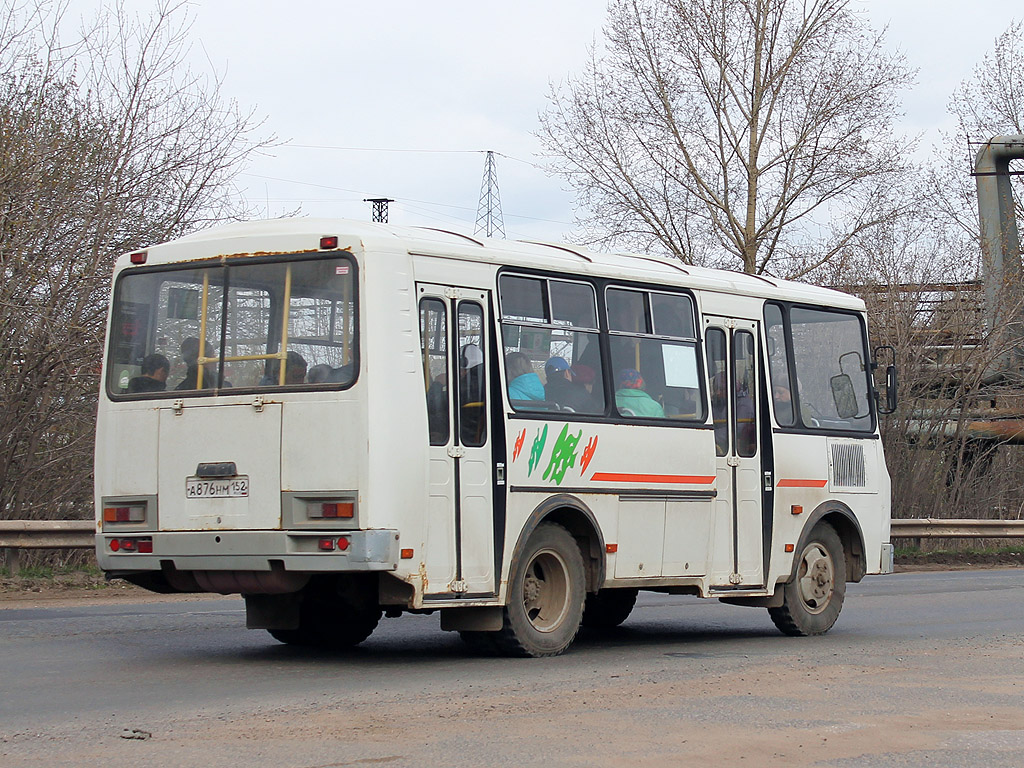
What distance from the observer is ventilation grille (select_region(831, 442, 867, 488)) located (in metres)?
14.0

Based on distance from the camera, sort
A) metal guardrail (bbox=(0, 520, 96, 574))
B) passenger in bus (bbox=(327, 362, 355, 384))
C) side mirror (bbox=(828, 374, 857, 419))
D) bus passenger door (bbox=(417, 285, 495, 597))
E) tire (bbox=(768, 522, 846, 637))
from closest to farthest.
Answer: passenger in bus (bbox=(327, 362, 355, 384)) < bus passenger door (bbox=(417, 285, 495, 597)) < tire (bbox=(768, 522, 846, 637)) < side mirror (bbox=(828, 374, 857, 419)) < metal guardrail (bbox=(0, 520, 96, 574))

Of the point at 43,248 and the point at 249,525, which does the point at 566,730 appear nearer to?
the point at 249,525

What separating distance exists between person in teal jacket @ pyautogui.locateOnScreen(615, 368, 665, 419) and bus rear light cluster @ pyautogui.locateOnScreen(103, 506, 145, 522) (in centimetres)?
360

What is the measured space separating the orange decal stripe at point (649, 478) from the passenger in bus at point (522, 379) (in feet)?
2.70

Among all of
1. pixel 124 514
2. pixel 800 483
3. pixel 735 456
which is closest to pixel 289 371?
pixel 124 514

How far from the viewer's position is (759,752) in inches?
283

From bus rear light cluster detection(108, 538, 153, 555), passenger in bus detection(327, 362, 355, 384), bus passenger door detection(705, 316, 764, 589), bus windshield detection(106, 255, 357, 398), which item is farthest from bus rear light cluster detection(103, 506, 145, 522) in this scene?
bus passenger door detection(705, 316, 764, 589)

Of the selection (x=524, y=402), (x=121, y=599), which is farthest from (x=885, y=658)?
(x=121, y=599)

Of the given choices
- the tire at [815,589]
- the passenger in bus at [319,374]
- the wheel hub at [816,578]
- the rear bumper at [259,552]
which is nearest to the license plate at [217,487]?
the rear bumper at [259,552]

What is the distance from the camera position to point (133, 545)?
34.1 ft

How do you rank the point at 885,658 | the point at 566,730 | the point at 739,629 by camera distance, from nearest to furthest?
1. the point at 566,730
2. the point at 885,658
3. the point at 739,629

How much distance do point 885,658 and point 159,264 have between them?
5.99m

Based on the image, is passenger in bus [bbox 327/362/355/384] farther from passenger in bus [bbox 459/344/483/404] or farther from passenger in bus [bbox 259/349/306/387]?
passenger in bus [bbox 459/344/483/404]

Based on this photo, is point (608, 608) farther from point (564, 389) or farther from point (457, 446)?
point (457, 446)
